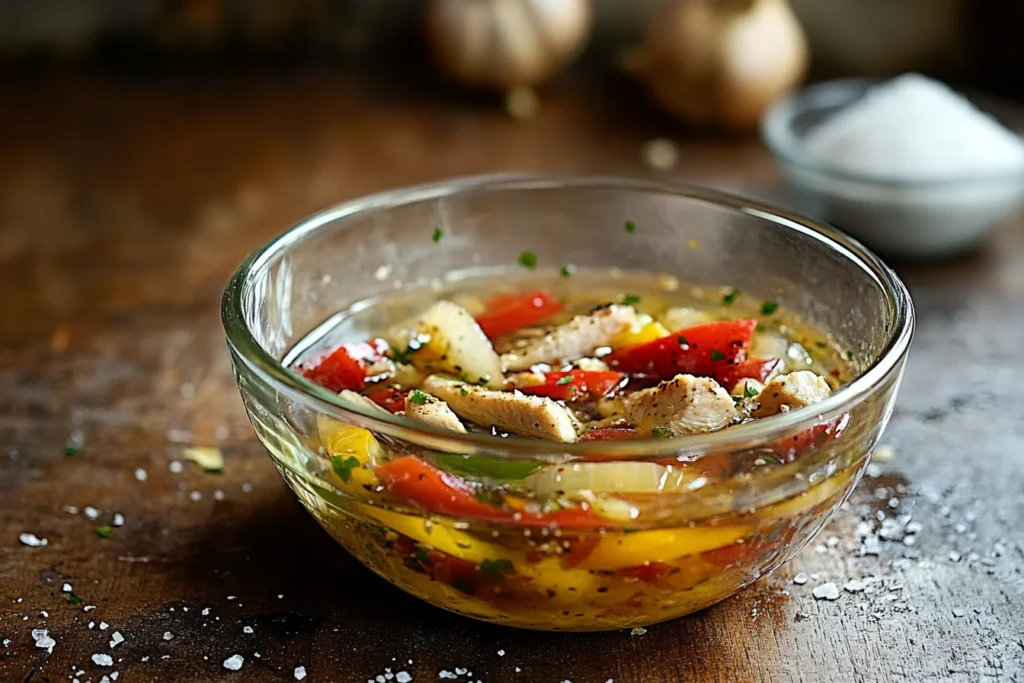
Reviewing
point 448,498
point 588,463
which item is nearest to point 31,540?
point 448,498

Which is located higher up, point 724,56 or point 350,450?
point 350,450

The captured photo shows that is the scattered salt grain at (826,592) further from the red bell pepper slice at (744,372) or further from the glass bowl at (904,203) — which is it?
the glass bowl at (904,203)

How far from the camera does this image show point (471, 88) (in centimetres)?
299

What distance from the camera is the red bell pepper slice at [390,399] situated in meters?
1.27

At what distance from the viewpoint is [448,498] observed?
105 cm

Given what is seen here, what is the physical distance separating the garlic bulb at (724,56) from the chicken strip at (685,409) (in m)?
1.53

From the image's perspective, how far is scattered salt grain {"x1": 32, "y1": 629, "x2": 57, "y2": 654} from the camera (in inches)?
47.2

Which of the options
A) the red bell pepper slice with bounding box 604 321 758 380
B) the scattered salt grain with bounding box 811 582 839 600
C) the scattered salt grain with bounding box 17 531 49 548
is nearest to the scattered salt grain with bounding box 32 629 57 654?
the scattered salt grain with bounding box 17 531 49 548

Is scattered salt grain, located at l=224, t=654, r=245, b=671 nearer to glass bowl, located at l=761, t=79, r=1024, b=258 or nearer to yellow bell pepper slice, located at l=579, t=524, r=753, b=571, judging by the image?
yellow bell pepper slice, located at l=579, t=524, r=753, b=571

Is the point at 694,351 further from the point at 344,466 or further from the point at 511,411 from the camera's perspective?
the point at 344,466

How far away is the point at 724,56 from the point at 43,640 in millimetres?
1894

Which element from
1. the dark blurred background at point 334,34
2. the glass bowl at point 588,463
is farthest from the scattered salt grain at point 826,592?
the dark blurred background at point 334,34

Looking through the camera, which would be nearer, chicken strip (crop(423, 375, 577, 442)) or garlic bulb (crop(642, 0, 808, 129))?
chicken strip (crop(423, 375, 577, 442))

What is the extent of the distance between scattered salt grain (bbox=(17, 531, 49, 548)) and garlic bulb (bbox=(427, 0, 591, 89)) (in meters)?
1.78
